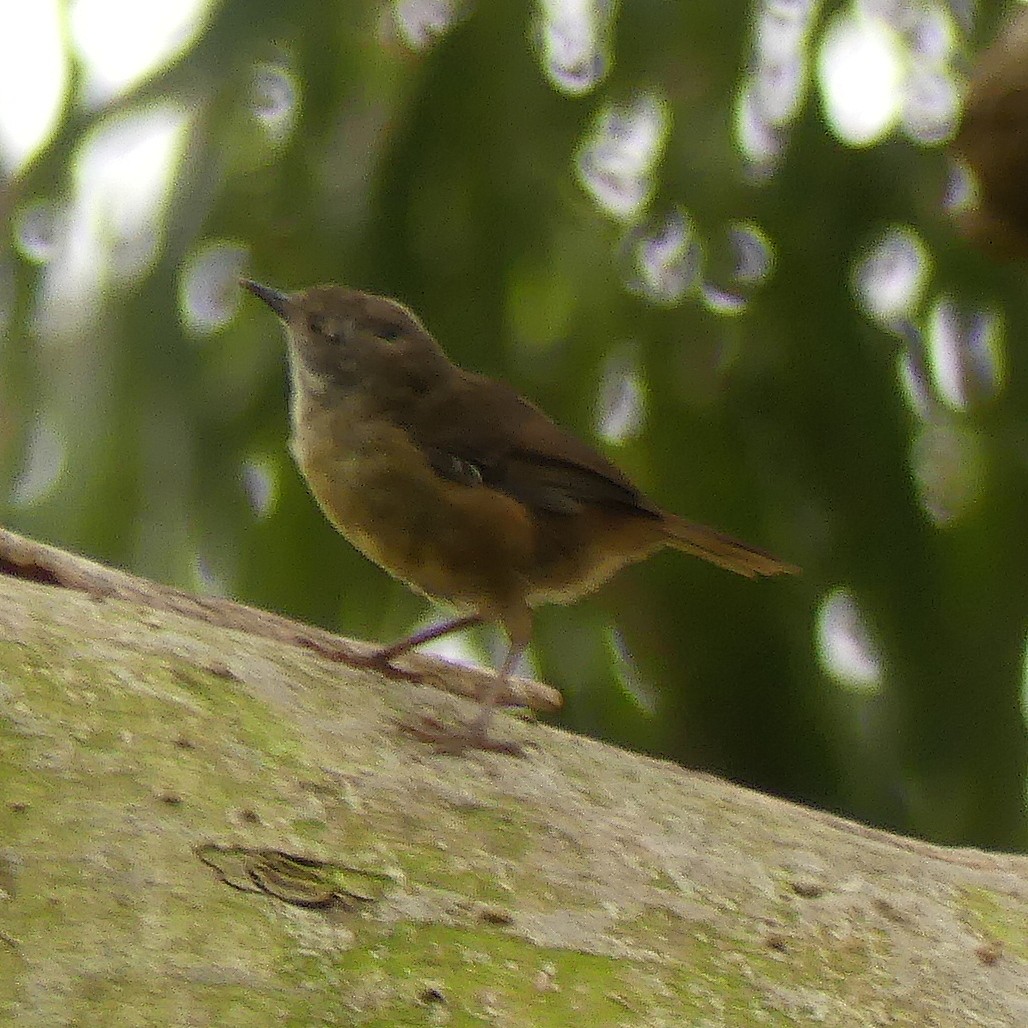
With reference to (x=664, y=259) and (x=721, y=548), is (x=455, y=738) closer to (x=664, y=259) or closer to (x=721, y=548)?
(x=721, y=548)

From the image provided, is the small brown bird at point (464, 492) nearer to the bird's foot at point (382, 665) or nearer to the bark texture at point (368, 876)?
the bird's foot at point (382, 665)

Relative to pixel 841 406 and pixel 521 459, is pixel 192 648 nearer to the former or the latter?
pixel 521 459

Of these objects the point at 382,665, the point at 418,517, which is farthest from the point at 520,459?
the point at 382,665

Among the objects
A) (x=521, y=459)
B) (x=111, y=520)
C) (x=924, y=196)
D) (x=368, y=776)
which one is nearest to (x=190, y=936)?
(x=368, y=776)

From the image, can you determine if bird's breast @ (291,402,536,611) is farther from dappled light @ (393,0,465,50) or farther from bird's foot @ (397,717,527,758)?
dappled light @ (393,0,465,50)

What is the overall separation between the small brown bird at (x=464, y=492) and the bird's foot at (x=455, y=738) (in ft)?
1.51

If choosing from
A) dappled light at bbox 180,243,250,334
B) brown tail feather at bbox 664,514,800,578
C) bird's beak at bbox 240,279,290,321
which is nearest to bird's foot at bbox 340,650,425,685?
brown tail feather at bbox 664,514,800,578

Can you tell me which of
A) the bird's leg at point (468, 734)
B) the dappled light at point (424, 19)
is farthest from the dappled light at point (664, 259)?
the bird's leg at point (468, 734)

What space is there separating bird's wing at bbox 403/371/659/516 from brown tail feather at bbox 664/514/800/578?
2.6 inches

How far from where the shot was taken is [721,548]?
11.3ft

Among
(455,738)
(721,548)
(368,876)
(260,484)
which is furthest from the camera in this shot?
(260,484)

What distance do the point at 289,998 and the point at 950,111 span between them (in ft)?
10.8

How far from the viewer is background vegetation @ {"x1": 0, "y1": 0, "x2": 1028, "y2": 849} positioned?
412cm

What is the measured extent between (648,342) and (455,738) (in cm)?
204
